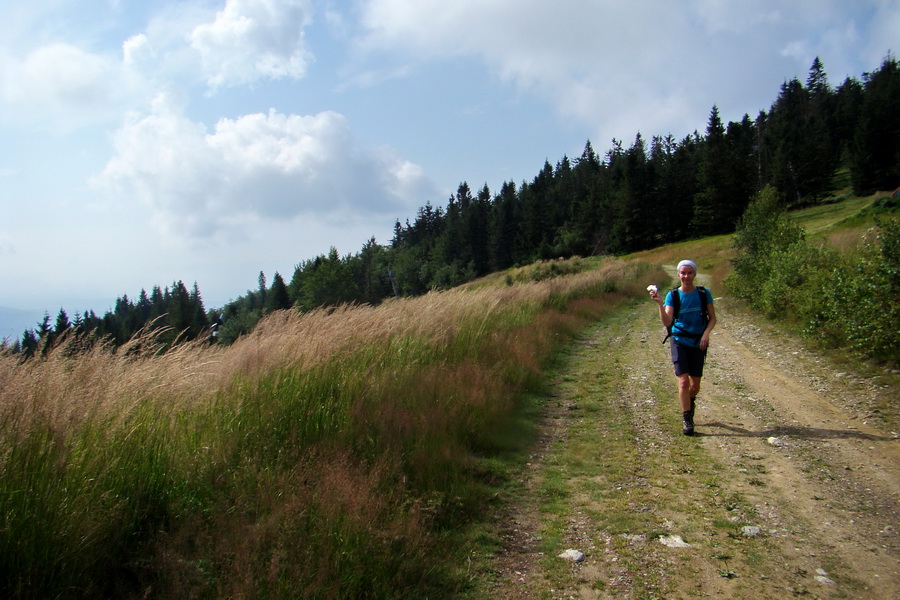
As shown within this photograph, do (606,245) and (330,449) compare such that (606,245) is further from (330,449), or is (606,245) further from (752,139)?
(330,449)

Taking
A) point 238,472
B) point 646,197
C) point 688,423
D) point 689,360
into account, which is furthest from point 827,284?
point 646,197

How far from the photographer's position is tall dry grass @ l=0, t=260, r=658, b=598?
263 centimetres

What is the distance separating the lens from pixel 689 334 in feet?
20.0

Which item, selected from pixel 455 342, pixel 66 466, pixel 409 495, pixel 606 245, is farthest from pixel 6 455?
pixel 606 245

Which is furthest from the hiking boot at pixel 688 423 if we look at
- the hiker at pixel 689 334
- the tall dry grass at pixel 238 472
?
the tall dry grass at pixel 238 472

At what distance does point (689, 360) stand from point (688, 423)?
77cm

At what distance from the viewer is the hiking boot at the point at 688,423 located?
19.1ft

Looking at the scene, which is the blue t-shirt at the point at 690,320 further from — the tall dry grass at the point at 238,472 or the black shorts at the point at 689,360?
the tall dry grass at the point at 238,472

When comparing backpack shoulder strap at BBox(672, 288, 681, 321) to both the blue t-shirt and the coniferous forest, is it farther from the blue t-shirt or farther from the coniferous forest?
the coniferous forest

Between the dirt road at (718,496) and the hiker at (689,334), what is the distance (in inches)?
21.2

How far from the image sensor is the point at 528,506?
4.41 m

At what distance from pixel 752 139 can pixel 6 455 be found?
A: 108 metres

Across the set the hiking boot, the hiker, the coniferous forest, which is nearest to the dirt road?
the hiking boot

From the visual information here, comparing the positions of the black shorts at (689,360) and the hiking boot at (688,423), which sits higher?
the black shorts at (689,360)
